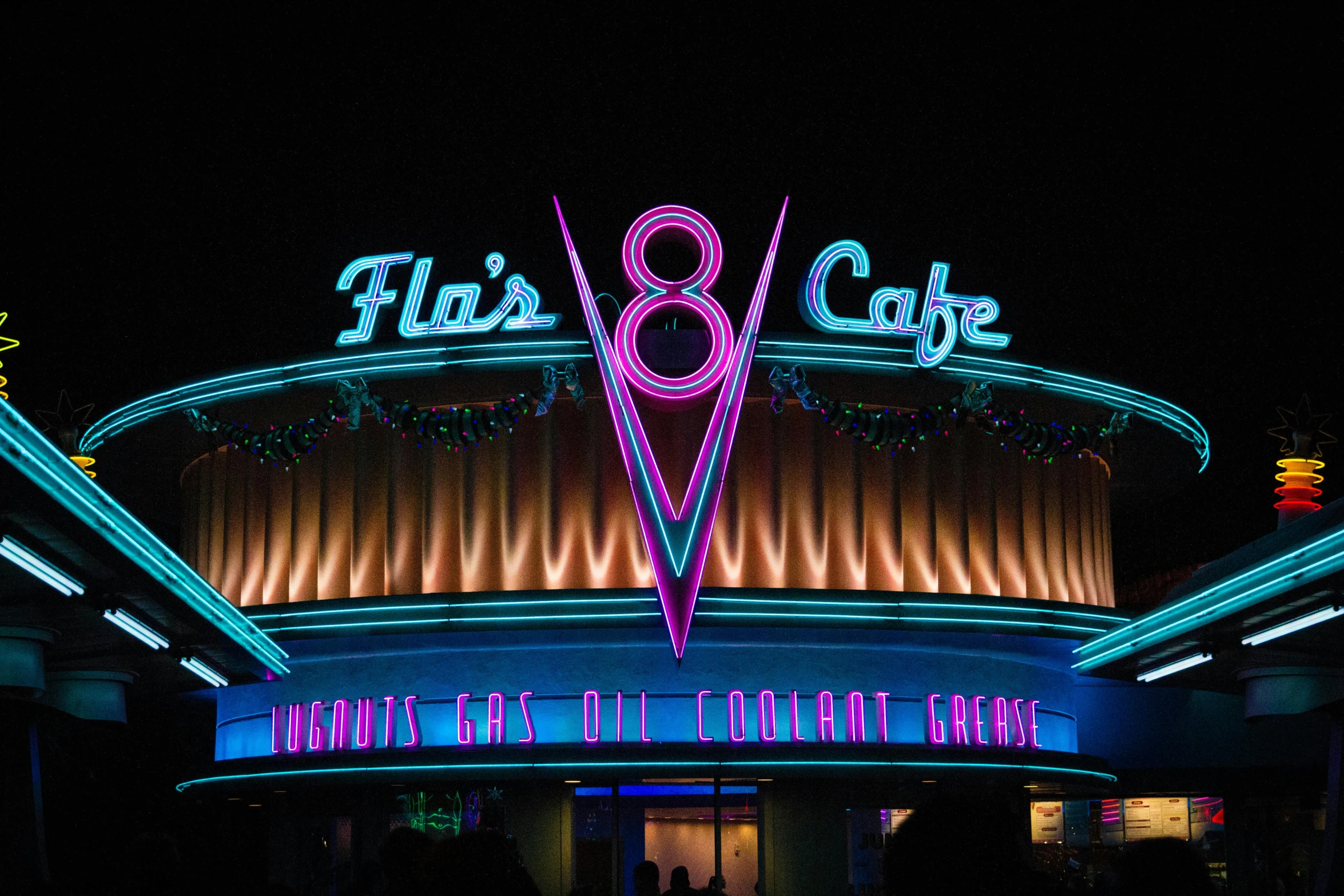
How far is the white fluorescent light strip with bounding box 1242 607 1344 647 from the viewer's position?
1301 cm

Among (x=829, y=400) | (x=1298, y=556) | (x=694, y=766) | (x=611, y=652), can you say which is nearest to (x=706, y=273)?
(x=829, y=400)

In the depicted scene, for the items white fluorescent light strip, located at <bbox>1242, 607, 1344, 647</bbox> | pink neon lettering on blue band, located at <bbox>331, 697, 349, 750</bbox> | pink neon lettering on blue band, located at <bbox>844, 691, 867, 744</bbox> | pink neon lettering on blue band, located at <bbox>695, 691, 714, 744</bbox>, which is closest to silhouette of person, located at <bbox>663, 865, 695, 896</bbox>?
white fluorescent light strip, located at <bbox>1242, 607, 1344, 647</bbox>

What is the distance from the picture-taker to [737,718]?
63.3ft

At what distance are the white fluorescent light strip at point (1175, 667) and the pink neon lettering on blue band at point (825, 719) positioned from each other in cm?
396

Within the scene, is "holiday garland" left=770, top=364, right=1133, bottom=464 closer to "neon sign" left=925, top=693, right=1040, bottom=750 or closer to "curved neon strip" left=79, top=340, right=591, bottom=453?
"curved neon strip" left=79, top=340, right=591, bottom=453

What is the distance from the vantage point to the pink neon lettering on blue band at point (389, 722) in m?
19.8

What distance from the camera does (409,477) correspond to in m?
21.0

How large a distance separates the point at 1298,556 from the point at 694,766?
8.75 metres

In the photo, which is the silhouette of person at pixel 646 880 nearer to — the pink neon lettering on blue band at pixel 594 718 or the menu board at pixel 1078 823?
the pink neon lettering on blue band at pixel 594 718

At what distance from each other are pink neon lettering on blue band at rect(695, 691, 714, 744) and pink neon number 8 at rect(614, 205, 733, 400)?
394 centimetres

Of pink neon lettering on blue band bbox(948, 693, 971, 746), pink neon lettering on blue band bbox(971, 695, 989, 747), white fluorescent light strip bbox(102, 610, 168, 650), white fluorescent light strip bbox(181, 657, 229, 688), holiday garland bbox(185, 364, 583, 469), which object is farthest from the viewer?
holiday garland bbox(185, 364, 583, 469)

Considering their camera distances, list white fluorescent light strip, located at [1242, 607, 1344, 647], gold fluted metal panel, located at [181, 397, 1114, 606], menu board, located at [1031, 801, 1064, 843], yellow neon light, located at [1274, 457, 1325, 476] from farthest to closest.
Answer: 1. menu board, located at [1031, 801, 1064, 843]
2. yellow neon light, located at [1274, 457, 1325, 476]
3. gold fluted metal panel, located at [181, 397, 1114, 606]
4. white fluorescent light strip, located at [1242, 607, 1344, 647]

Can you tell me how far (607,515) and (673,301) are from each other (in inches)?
121

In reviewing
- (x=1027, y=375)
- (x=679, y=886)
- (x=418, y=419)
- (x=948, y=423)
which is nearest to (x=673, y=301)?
(x=418, y=419)
